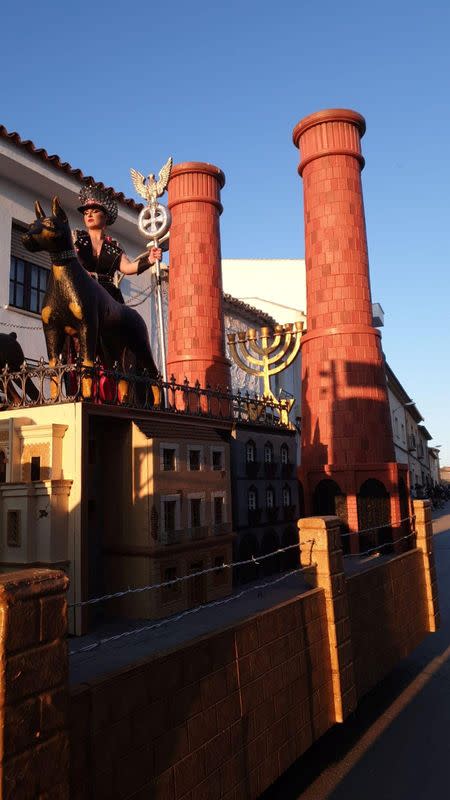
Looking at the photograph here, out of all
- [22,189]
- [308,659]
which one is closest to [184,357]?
[22,189]

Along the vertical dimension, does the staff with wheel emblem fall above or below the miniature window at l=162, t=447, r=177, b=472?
above

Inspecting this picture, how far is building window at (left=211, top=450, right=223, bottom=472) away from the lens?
24.5ft

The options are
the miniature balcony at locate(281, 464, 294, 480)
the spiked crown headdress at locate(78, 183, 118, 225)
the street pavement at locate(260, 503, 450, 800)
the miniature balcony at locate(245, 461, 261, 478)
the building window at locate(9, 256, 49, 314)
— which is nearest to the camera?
the street pavement at locate(260, 503, 450, 800)

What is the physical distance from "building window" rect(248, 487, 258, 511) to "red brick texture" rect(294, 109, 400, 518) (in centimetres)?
266

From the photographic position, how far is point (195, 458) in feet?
23.3

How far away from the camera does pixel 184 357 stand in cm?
1264

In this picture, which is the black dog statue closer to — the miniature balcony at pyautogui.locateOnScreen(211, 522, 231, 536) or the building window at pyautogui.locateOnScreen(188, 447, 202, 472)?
the building window at pyautogui.locateOnScreen(188, 447, 202, 472)

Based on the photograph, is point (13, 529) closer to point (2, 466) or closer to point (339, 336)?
point (2, 466)

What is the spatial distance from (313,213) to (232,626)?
33.4 feet

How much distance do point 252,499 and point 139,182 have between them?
604 centimetres

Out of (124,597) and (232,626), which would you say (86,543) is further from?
(232,626)

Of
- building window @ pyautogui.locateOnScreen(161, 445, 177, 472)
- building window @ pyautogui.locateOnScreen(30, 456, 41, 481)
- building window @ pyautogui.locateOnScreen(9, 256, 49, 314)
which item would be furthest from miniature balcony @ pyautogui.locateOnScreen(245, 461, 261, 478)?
building window @ pyautogui.locateOnScreen(9, 256, 49, 314)

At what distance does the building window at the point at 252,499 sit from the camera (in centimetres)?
848

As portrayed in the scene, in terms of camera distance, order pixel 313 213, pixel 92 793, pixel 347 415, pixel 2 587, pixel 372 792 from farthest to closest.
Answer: pixel 313 213
pixel 347 415
pixel 372 792
pixel 92 793
pixel 2 587
